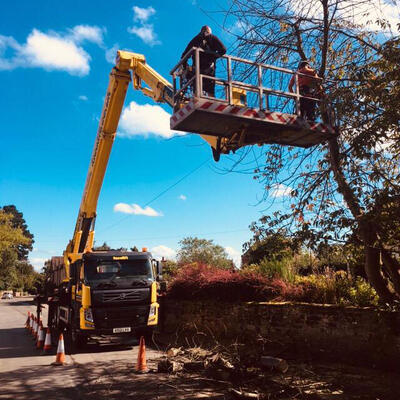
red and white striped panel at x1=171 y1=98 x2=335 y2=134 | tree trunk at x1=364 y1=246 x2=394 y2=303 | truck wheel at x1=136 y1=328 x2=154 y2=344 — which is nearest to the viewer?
red and white striped panel at x1=171 y1=98 x2=335 y2=134

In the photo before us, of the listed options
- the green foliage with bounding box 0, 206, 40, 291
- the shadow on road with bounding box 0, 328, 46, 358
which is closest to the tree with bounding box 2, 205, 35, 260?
the green foliage with bounding box 0, 206, 40, 291

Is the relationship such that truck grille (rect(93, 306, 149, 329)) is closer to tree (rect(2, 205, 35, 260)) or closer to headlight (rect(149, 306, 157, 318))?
headlight (rect(149, 306, 157, 318))

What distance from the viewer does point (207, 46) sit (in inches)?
277

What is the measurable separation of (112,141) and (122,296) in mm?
5047

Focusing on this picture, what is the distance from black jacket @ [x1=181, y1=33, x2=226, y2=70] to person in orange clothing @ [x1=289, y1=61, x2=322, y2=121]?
1.43 m

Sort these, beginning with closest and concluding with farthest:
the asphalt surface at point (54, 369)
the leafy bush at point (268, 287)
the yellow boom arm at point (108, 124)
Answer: the asphalt surface at point (54, 369) → the leafy bush at point (268, 287) → the yellow boom arm at point (108, 124)

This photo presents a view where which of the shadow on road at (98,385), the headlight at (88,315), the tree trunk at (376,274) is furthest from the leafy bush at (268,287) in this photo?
the shadow on road at (98,385)

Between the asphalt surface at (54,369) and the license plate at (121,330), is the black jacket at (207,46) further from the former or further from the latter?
the license plate at (121,330)

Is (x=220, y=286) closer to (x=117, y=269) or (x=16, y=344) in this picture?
(x=117, y=269)

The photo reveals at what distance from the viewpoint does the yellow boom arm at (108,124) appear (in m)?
12.0

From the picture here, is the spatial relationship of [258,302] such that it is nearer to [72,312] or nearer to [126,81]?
[72,312]

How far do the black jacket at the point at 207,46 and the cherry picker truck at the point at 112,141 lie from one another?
0.30 m

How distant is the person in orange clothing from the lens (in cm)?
731

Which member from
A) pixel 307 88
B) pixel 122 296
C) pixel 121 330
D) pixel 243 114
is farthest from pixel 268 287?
pixel 243 114
